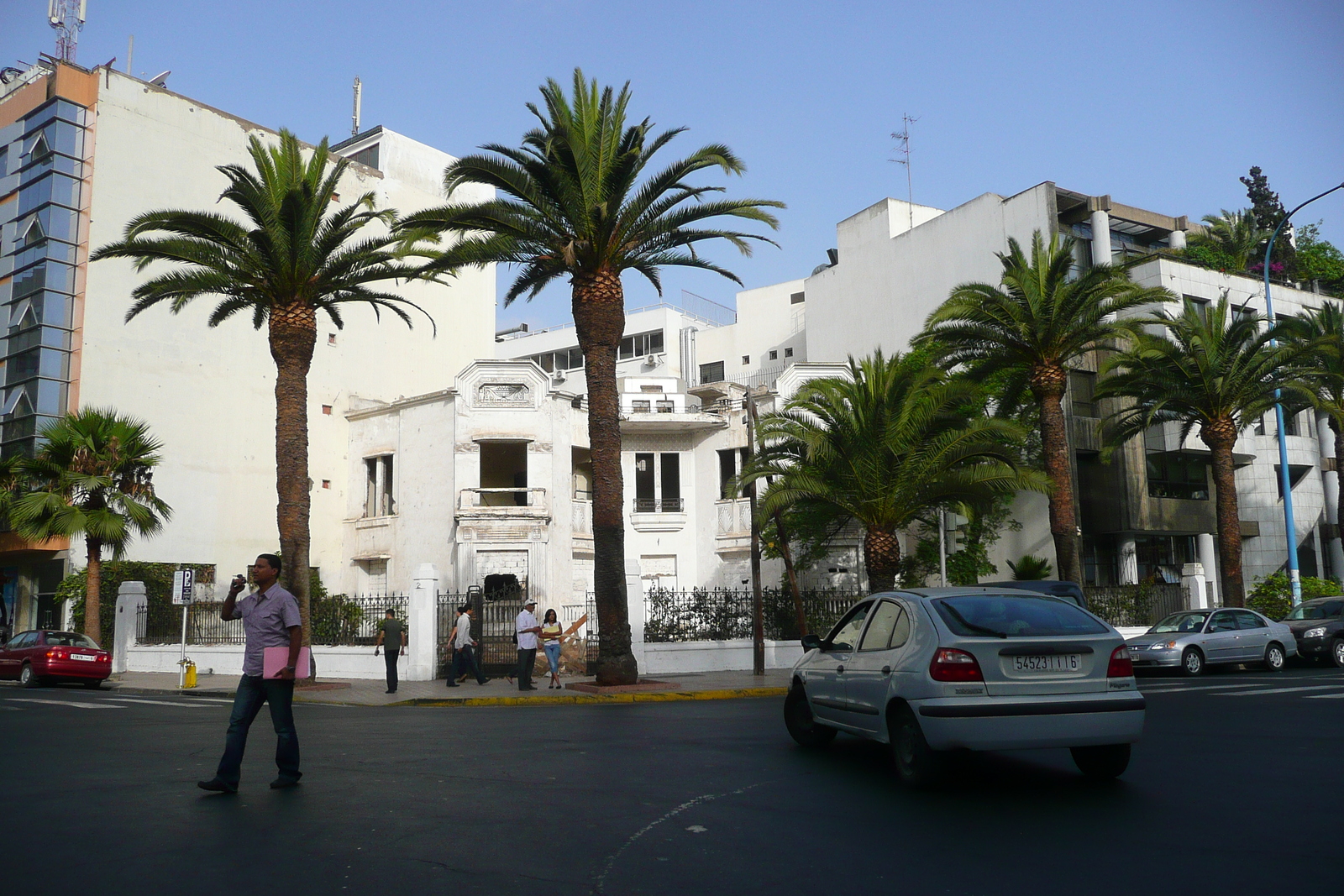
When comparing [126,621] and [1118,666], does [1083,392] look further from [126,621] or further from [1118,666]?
[1118,666]

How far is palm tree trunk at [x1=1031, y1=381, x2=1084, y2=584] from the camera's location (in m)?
28.4

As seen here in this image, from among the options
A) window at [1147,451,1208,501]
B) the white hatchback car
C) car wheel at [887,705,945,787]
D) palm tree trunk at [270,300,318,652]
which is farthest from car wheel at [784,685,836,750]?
window at [1147,451,1208,501]

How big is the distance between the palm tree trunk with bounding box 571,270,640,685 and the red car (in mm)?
13489

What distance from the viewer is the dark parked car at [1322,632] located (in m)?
23.9

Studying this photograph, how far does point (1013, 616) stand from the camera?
26.7 ft

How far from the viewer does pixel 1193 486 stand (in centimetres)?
4147

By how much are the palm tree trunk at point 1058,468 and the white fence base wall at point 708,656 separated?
7.93 m

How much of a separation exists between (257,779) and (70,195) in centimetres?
3833

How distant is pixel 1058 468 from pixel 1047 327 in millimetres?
3813

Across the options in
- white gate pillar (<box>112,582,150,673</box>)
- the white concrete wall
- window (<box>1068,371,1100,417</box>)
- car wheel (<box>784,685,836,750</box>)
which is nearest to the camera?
car wheel (<box>784,685,836,750</box>)

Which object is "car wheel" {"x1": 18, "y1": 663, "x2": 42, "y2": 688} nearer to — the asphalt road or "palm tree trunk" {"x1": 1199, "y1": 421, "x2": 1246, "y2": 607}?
the asphalt road

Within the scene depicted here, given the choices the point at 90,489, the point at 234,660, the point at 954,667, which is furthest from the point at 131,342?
the point at 954,667

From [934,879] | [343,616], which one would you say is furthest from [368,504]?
[934,879]

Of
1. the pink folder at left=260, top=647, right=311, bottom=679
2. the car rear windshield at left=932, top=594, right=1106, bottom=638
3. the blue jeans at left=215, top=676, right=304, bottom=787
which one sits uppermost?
the car rear windshield at left=932, top=594, right=1106, bottom=638
